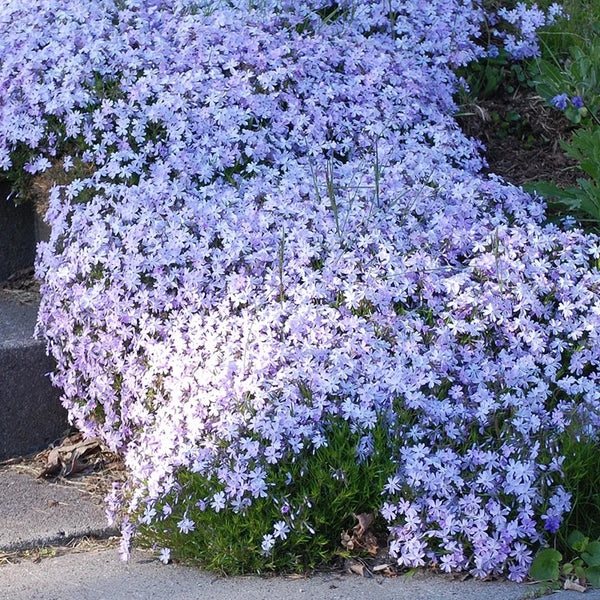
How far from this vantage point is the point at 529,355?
3195 mm

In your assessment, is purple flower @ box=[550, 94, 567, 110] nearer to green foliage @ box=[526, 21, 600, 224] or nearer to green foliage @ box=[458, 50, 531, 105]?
green foliage @ box=[526, 21, 600, 224]

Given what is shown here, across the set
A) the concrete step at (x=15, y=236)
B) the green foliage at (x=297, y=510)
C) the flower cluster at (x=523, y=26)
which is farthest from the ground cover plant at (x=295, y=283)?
the concrete step at (x=15, y=236)

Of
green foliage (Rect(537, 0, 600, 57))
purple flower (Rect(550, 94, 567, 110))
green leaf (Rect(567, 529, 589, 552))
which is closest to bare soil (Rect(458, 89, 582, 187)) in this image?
purple flower (Rect(550, 94, 567, 110))

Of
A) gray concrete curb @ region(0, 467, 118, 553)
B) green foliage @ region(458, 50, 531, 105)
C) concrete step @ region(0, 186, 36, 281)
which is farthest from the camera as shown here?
green foliage @ region(458, 50, 531, 105)

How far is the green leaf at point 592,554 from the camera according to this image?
2732mm

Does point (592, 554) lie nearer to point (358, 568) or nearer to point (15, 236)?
point (358, 568)

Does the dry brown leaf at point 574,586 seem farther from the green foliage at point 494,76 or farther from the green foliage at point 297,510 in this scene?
the green foliage at point 494,76

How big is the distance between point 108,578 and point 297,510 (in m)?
0.62

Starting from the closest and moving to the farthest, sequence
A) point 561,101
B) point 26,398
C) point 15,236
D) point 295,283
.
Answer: point 295,283 → point 26,398 → point 561,101 → point 15,236

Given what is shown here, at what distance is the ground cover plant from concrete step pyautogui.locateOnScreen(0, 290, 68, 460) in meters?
0.16

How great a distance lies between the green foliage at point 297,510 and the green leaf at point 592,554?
579mm

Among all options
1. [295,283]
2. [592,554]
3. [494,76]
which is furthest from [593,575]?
[494,76]

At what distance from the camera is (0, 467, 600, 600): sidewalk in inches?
108

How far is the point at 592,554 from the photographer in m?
2.76
